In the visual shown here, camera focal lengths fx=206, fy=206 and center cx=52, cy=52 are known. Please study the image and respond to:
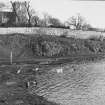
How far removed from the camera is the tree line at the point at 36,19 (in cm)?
4938

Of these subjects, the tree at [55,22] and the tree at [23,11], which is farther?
the tree at [23,11]

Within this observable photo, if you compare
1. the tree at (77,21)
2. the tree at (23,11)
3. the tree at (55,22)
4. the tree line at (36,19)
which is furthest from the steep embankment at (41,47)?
the tree at (23,11)

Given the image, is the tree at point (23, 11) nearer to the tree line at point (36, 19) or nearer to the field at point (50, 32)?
the tree line at point (36, 19)

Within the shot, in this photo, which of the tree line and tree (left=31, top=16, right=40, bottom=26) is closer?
the tree line

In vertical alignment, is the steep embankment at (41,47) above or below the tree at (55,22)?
below

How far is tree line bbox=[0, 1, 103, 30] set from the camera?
49.4 meters

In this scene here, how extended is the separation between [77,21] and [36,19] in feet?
33.8

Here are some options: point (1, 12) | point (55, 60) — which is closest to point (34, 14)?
point (1, 12)

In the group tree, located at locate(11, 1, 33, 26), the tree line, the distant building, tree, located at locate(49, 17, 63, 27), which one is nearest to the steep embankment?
tree, located at locate(49, 17, 63, 27)

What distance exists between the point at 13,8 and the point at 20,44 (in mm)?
20163

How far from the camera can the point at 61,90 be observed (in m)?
16.3

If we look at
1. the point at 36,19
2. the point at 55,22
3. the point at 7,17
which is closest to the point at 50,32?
the point at 55,22

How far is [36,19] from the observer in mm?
51000

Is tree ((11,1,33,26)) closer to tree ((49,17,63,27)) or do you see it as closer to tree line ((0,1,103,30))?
tree line ((0,1,103,30))
